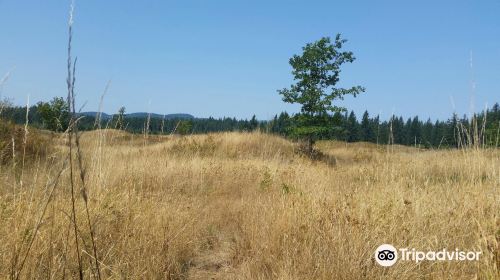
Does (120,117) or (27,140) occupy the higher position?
(120,117)

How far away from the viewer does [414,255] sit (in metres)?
2.24

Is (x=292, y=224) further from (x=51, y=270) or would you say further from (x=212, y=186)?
(x=212, y=186)

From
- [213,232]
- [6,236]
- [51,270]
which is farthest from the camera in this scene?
[213,232]

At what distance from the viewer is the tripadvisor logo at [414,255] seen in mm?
2184

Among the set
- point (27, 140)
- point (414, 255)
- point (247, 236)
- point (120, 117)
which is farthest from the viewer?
point (27, 140)

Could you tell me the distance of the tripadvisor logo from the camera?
2184mm

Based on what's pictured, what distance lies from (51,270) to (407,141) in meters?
79.0

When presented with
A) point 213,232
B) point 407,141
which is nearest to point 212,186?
point 213,232

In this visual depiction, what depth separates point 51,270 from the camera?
6.06 ft

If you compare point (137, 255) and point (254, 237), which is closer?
point (137, 255)

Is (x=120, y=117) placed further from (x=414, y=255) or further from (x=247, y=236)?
(x=414, y=255)

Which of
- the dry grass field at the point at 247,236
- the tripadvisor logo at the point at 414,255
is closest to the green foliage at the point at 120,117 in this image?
the dry grass field at the point at 247,236

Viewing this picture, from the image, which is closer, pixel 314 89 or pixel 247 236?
pixel 247 236

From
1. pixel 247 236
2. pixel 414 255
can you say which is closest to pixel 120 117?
pixel 247 236
